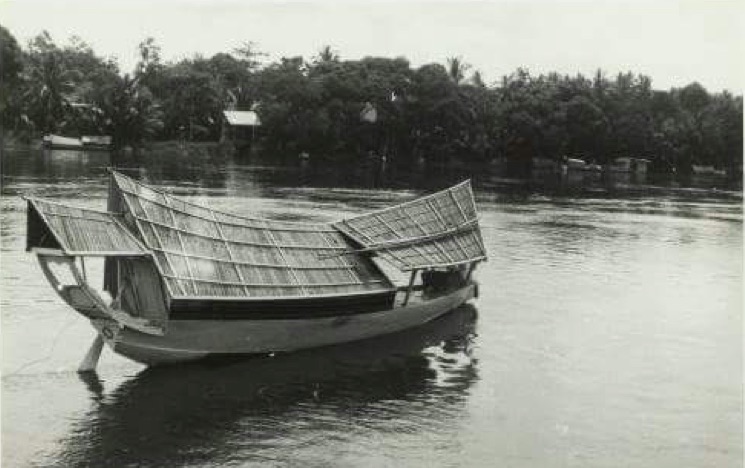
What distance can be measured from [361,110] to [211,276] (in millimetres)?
86204

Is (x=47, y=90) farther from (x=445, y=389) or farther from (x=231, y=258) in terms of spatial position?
(x=445, y=389)

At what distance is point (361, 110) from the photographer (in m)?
105

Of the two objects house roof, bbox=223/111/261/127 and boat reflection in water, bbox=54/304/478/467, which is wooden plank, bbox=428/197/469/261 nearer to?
boat reflection in water, bbox=54/304/478/467

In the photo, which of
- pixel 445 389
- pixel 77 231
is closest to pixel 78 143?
pixel 77 231

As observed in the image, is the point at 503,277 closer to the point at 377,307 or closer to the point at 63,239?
the point at 377,307

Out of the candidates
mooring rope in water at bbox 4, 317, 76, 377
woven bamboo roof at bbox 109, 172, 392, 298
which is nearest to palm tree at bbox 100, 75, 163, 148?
mooring rope in water at bbox 4, 317, 76, 377

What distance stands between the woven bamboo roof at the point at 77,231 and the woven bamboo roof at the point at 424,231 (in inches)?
306

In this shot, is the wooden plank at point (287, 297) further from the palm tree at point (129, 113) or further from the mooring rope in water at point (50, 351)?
the palm tree at point (129, 113)

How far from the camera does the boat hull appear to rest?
20000 mm

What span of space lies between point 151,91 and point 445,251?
83.3 metres

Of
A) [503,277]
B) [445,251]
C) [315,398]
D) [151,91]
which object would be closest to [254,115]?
[151,91]

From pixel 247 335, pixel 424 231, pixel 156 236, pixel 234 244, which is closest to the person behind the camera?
pixel 156 236

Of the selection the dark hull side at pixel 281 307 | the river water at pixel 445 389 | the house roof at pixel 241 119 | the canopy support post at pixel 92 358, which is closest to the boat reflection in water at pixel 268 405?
the river water at pixel 445 389

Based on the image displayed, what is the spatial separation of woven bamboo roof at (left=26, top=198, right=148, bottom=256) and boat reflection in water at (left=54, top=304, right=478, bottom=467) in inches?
135
